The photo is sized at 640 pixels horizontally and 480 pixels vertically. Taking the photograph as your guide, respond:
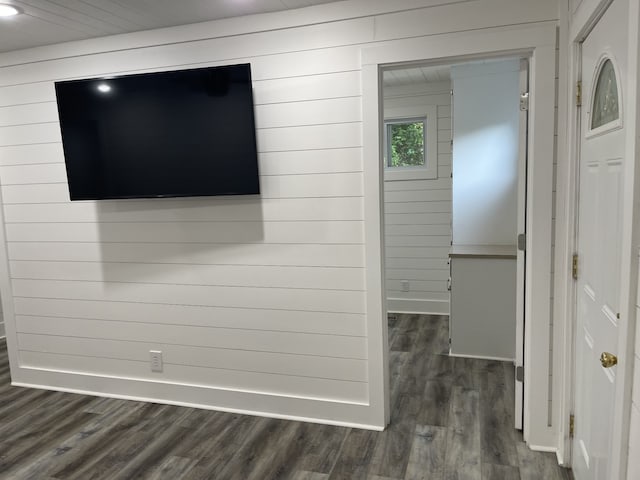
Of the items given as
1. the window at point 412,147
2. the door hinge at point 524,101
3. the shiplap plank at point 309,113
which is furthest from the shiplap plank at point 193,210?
the window at point 412,147

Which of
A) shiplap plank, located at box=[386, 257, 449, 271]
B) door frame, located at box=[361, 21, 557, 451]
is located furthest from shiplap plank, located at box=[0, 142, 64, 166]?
shiplap plank, located at box=[386, 257, 449, 271]

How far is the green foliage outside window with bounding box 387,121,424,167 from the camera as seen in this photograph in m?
5.00

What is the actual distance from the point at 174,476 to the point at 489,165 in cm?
333

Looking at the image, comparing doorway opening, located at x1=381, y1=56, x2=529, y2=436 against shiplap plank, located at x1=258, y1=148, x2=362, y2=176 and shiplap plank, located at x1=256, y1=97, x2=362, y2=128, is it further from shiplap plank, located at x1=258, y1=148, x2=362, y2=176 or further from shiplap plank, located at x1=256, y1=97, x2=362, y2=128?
shiplap plank, located at x1=258, y1=148, x2=362, y2=176

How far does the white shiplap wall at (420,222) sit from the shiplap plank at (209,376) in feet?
8.14

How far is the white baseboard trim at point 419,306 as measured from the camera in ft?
16.4

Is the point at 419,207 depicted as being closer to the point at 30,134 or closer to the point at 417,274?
the point at 417,274

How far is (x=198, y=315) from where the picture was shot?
3.00 meters

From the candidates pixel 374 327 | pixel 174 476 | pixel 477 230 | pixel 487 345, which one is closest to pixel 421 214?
pixel 477 230

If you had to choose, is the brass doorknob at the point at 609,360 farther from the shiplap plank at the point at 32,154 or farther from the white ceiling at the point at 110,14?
the shiplap plank at the point at 32,154

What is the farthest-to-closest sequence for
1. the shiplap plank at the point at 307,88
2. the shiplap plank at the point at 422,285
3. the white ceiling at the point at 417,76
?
the shiplap plank at the point at 422,285 < the white ceiling at the point at 417,76 < the shiplap plank at the point at 307,88

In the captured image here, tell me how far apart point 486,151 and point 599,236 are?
2.42 metres

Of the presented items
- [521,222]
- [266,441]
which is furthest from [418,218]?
[266,441]

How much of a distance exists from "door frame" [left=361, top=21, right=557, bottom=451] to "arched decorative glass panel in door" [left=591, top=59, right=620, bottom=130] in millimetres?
377
